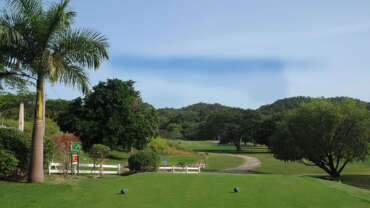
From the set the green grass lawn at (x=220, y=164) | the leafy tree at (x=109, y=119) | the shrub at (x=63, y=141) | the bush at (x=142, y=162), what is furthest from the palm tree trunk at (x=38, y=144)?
the green grass lawn at (x=220, y=164)

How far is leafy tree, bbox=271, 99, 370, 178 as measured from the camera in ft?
111

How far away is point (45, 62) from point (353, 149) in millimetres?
31951

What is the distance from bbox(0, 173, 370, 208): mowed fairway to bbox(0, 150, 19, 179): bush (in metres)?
0.47

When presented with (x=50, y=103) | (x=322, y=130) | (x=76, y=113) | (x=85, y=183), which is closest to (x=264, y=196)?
(x=85, y=183)

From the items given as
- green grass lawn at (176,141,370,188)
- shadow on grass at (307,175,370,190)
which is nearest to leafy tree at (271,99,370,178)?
shadow on grass at (307,175,370,190)

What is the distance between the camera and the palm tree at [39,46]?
1389cm

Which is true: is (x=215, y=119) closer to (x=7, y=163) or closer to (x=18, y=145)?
(x=18, y=145)

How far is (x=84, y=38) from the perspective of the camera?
15.2 m

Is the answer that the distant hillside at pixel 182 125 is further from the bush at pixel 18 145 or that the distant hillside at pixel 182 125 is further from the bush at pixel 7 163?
the bush at pixel 7 163

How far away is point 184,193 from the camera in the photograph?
13.9 metres

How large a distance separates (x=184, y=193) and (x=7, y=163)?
794 cm

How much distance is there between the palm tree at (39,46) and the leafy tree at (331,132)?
2795cm

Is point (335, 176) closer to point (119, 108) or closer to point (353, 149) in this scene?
point (353, 149)

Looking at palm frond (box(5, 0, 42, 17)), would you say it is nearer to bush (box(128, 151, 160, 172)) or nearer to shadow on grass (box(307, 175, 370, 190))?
bush (box(128, 151, 160, 172))
